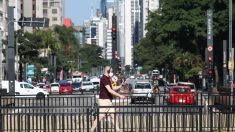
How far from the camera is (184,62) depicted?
338ft

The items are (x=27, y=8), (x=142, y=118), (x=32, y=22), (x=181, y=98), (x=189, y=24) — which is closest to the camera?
(x=142, y=118)

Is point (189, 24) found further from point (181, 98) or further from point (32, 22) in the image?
point (181, 98)

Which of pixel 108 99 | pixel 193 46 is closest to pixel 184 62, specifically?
pixel 193 46

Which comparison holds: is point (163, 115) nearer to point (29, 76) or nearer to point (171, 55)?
point (29, 76)

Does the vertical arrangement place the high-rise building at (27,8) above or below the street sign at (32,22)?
above

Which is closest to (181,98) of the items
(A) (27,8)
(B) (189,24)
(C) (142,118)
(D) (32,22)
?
(C) (142,118)

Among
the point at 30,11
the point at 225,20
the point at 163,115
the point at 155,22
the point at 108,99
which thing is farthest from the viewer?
the point at 30,11

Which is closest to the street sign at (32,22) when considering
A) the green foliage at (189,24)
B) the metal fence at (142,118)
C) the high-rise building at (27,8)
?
the green foliage at (189,24)

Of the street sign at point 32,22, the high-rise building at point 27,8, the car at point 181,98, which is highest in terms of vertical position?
the high-rise building at point 27,8

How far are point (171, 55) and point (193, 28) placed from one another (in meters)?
46.4

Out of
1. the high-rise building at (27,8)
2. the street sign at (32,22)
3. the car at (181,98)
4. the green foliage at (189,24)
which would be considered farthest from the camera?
the high-rise building at (27,8)

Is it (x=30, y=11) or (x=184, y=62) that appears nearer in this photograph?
(x=184, y=62)

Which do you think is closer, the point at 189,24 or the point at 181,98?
the point at 181,98

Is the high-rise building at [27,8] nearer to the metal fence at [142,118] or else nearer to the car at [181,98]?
the car at [181,98]
